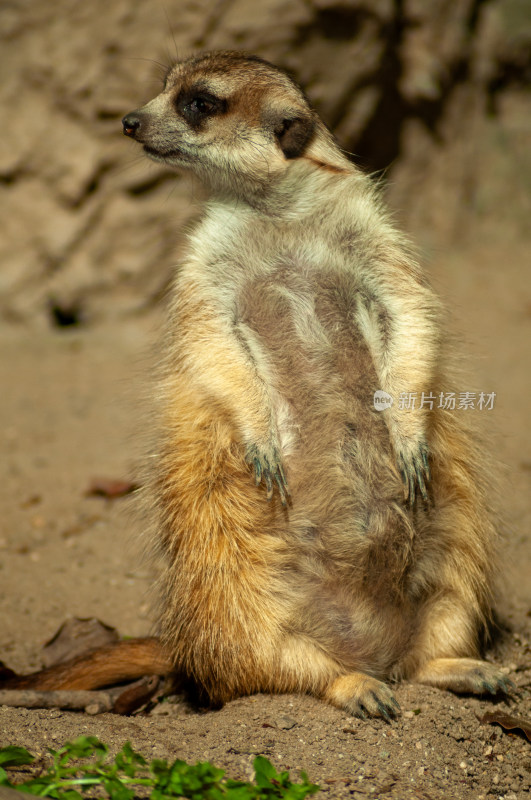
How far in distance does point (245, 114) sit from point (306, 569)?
1490mm

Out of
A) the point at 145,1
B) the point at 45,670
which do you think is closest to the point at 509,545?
the point at 45,670

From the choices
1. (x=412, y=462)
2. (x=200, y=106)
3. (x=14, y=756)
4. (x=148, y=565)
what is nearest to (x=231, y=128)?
(x=200, y=106)

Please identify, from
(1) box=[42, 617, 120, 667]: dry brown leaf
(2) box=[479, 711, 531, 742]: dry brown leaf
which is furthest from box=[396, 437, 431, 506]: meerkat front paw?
(1) box=[42, 617, 120, 667]: dry brown leaf

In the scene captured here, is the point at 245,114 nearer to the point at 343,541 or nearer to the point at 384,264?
the point at 384,264

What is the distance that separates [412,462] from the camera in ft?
8.14

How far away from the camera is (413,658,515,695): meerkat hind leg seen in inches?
96.7

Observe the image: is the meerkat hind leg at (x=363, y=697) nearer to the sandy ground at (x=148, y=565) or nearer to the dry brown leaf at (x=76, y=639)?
the sandy ground at (x=148, y=565)

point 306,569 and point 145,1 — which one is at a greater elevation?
point 145,1

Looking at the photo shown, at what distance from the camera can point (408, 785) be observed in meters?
2.02

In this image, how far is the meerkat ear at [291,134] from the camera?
2.77 metres

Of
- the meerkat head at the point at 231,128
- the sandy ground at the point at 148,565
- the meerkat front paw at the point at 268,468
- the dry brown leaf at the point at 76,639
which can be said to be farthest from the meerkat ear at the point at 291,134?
the dry brown leaf at the point at 76,639

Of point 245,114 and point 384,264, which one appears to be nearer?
point 384,264

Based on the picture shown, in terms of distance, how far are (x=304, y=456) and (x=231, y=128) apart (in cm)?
112

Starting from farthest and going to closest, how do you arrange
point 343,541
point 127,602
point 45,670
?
point 127,602
point 45,670
point 343,541
